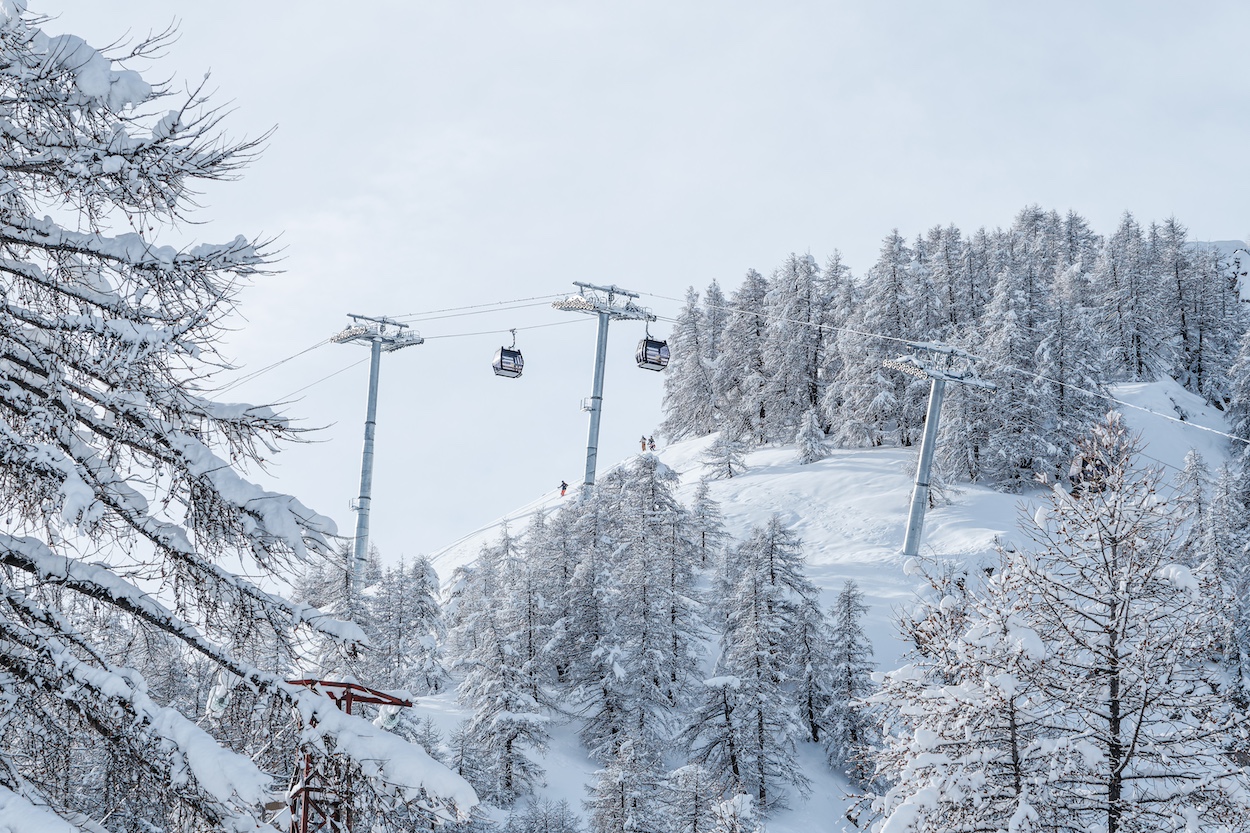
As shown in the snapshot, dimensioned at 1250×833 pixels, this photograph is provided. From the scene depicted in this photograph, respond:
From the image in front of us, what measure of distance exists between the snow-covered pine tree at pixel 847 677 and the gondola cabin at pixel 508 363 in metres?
16.0

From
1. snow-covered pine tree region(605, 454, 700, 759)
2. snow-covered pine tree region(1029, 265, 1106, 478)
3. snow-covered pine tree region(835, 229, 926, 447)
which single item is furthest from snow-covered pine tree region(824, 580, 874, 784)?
snow-covered pine tree region(835, 229, 926, 447)

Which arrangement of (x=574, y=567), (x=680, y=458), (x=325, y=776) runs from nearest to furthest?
1. (x=325, y=776)
2. (x=574, y=567)
3. (x=680, y=458)

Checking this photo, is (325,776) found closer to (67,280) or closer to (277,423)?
(277,423)

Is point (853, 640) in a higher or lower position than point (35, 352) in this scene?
lower

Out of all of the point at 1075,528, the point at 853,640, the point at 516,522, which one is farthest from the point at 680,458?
the point at 1075,528

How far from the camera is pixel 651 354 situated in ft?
129

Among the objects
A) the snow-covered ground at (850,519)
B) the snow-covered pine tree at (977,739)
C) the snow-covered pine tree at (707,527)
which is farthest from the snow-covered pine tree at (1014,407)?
the snow-covered pine tree at (977,739)

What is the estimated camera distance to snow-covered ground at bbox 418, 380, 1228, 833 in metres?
37.4

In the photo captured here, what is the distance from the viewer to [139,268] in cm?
608

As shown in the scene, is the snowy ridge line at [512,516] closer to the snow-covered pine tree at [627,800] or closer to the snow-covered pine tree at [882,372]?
the snow-covered pine tree at [882,372]

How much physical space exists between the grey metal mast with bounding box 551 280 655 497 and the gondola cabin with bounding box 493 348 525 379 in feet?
15.8

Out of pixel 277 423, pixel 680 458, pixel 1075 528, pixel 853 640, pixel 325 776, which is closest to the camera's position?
pixel 325 776

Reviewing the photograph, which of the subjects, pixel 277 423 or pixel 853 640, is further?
pixel 853 640

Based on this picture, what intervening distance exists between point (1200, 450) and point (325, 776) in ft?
234
